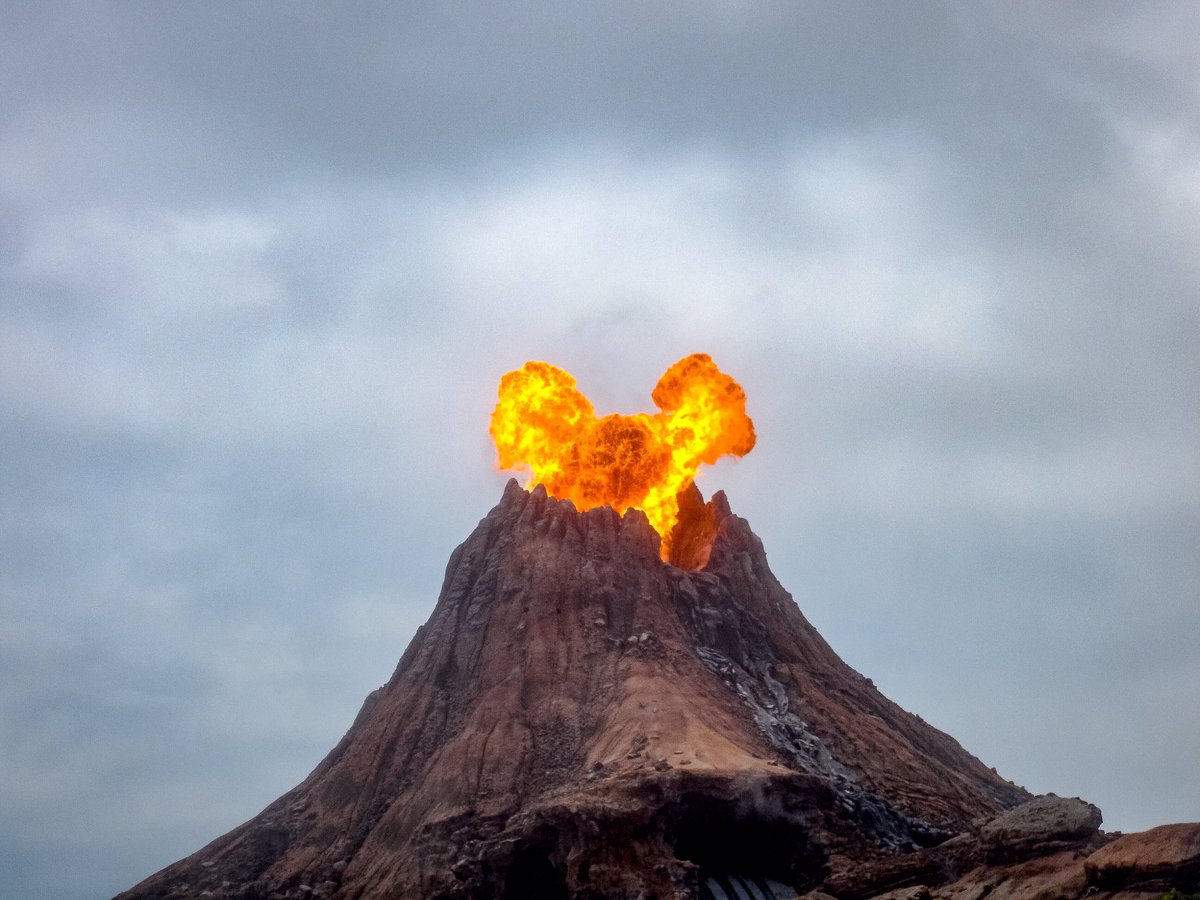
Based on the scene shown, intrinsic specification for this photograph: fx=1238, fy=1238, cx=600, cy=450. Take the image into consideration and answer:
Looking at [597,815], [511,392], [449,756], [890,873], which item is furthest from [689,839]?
[511,392]

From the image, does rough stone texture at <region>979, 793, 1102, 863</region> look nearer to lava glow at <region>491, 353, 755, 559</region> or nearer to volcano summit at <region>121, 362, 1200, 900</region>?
volcano summit at <region>121, 362, 1200, 900</region>

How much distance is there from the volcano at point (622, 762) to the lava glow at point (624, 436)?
412cm

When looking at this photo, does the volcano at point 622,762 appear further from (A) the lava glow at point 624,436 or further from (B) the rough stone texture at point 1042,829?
(A) the lava glow at point 624,436

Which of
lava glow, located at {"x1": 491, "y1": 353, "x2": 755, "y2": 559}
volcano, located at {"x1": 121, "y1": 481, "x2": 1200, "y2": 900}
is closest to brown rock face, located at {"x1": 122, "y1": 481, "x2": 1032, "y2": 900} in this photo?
volcano, located at {"x1": 121, "y1": 481, "x2": 1200, "y2": 900}

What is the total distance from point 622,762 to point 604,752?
3388 millimetres

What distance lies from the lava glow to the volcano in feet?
13.5

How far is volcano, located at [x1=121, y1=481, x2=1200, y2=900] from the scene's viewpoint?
5888 cm

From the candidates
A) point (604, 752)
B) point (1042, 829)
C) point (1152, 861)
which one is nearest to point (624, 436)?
point (604, 752)

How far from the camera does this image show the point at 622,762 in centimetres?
6388

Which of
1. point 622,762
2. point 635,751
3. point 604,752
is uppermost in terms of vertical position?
point 604,752

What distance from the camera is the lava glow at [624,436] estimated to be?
96188 mm

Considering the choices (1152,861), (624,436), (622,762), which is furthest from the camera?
(624,436)

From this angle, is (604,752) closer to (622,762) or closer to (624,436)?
(622,762)

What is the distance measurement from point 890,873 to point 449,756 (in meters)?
26.6
